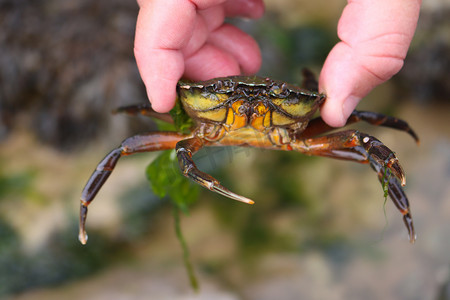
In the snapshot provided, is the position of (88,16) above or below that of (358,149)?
below

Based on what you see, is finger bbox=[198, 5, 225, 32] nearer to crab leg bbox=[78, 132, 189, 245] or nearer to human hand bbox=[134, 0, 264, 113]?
human hand bbox=[134, 0, 264, 113]

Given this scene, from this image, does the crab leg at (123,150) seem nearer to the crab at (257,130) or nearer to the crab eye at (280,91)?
the crab at (257,130)

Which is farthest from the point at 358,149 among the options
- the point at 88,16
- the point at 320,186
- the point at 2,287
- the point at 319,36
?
the point at 319,36

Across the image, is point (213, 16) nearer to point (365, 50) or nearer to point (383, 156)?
point (365, 50)

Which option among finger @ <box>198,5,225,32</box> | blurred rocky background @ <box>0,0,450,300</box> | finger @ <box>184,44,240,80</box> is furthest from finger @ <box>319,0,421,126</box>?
blurred rocky background @ <box>0,0,450,300</box>

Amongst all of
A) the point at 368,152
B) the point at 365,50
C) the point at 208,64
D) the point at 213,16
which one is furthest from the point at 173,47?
the point at 368,152

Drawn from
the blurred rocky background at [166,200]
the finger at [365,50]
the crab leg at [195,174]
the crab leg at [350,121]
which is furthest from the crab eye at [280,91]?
the blurred rocky background at [166,200]

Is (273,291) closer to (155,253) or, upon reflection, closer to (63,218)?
(155,253)
